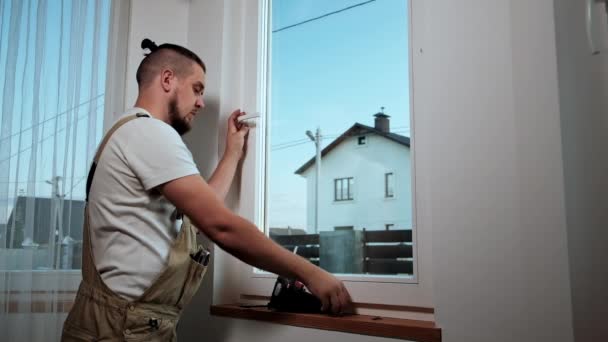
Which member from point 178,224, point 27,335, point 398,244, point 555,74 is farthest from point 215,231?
point 27,335

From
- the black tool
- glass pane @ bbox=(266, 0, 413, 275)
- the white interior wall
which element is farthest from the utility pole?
the white interior wall

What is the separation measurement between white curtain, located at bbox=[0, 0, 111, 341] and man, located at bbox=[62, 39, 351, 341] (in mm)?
428

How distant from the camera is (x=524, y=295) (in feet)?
2.96

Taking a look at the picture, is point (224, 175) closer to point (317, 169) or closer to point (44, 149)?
point (317, 169)

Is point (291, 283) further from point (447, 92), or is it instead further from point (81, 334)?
point (447, 92)

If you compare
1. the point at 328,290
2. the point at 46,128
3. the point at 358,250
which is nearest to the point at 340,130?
the point at 358,250

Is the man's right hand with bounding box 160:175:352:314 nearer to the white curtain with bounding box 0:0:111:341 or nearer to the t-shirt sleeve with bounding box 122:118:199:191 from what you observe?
the t-shirt sleeve with bounding box 122:118:199:191

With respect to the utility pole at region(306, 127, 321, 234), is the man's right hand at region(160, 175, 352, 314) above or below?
below

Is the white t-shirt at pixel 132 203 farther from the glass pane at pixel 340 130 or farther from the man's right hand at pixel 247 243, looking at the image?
the glass pane at pixel 340 130

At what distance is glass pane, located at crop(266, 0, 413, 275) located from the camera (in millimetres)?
1312

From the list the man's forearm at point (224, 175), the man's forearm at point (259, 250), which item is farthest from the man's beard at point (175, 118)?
the man's forearm at point (259, 250)

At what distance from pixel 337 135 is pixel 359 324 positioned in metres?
0.57

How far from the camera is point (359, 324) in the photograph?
1136 mm

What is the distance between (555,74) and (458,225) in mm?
350
